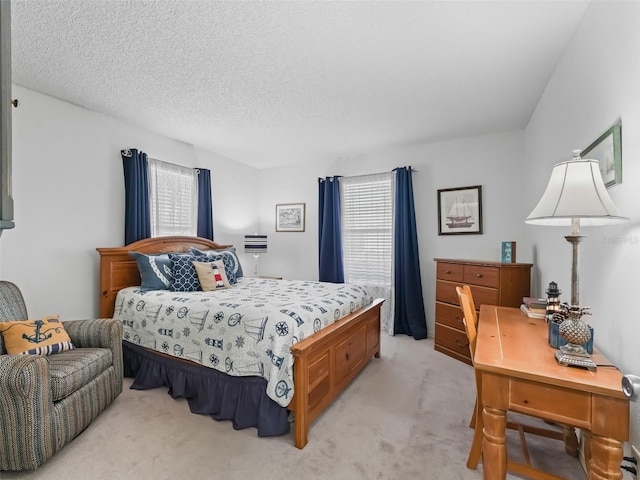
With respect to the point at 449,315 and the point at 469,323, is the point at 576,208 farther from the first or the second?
the point at 449,315

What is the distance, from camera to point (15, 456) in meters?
1.67

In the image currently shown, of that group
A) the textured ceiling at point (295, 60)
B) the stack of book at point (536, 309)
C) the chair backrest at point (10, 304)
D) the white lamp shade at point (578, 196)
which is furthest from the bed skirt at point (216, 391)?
the textured ceiling at point (295, 60)

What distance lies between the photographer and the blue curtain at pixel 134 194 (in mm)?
3352

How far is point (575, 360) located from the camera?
1199 mm

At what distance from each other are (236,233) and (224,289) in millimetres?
1867

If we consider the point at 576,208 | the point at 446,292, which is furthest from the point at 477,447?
the point at 446,292

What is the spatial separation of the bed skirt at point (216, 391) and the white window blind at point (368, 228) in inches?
105

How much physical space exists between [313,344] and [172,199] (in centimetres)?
284

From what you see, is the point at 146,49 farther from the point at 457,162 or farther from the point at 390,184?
the point at 457,162

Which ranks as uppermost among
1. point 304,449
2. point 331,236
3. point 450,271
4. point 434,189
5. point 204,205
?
point 434,189

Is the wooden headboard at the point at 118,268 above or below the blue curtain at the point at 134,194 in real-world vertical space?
below

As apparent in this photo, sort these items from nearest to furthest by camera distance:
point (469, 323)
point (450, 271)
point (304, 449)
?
point (469, 323)
point (304, 449)
point (450, 271)

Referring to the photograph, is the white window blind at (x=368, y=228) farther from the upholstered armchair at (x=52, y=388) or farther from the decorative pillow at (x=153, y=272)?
the upholstered armchair at (x=52, y=388)

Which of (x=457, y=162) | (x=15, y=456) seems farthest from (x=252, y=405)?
(x=457, y=162)
